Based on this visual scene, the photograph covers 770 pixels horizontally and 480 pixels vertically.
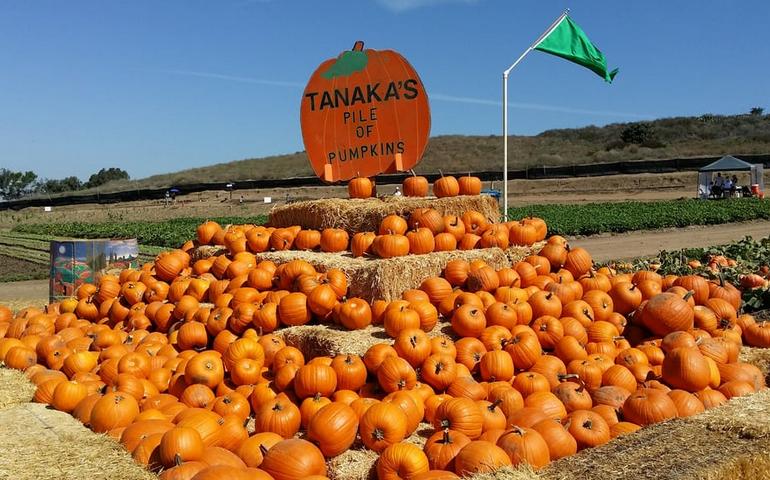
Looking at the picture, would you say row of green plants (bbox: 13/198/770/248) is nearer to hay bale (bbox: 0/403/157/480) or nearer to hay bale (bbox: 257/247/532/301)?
hay bale (bbox: 257/247/532/301)

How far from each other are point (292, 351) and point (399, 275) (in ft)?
4.73

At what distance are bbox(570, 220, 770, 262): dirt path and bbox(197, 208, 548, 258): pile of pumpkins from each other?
869 centimetres

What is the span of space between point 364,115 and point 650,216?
19.8m

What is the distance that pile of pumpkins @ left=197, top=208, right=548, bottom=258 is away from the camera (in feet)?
23.3

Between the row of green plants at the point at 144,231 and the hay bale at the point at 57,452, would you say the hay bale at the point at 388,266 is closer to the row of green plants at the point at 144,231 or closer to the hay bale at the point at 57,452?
the hay bale at the point at 57,452

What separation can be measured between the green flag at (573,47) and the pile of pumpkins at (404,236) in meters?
5.01

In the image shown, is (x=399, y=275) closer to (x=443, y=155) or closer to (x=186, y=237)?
(x=186, y=237)

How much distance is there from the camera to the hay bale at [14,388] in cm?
549

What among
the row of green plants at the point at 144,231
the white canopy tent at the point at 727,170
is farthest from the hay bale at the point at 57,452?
the white canopy tent at the point at 727,170

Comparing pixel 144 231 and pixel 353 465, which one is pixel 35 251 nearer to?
pixel 144 231

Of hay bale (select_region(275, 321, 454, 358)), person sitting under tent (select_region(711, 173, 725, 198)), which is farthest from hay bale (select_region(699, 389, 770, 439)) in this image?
person sitting under tent (select_region(711, 173, 725, 198))

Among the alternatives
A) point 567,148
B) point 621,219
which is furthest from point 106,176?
point 621,219

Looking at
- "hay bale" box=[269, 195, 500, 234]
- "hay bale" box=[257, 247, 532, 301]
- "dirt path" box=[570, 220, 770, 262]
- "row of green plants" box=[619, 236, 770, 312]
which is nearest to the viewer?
"hay bale" box=[257, 247, 532, 301]

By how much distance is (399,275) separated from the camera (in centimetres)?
659
